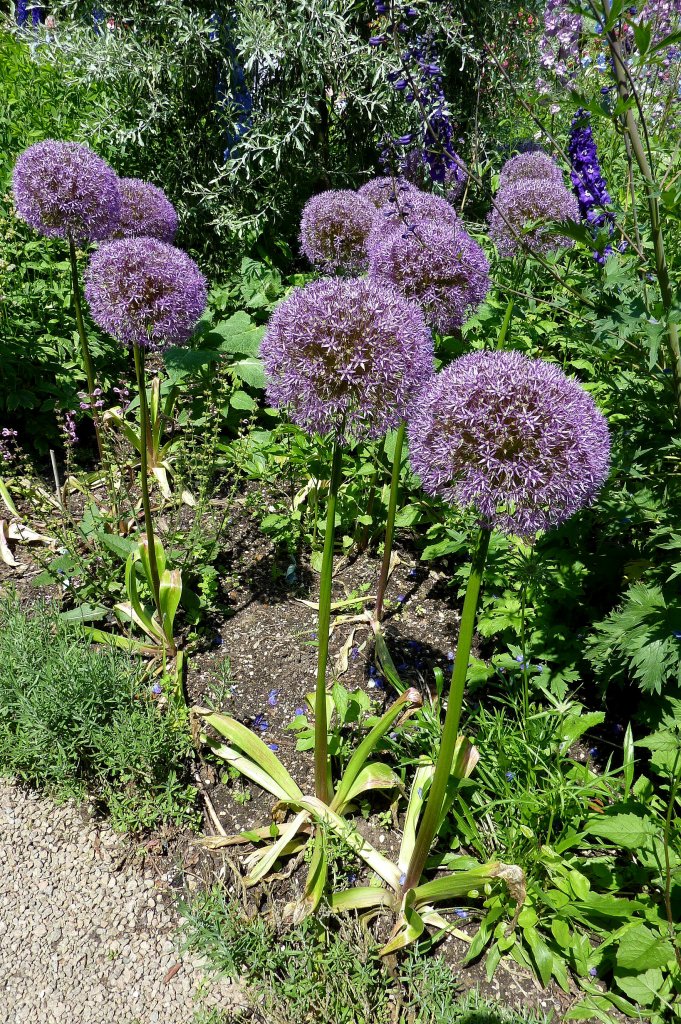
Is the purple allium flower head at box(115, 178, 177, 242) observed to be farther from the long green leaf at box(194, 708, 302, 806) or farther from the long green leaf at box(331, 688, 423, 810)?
the long green leaf at box(331, 688, 423, 810)

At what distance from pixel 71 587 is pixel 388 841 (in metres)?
1.84

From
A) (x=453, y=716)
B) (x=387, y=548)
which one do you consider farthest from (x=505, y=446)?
→ (x=387, y=548)

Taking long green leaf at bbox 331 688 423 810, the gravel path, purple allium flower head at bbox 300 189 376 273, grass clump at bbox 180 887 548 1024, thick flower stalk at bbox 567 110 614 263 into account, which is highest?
thick flower stalk at bbox 567 110 614 263

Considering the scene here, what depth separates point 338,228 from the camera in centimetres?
382

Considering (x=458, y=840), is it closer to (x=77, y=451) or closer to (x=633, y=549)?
(x=633, y=549)

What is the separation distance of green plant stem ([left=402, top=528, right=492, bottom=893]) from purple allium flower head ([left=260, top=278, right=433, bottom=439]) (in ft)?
1.62

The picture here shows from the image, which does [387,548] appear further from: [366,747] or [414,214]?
[414,214]

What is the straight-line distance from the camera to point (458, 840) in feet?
8.10

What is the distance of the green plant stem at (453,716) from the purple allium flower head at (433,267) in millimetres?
1299

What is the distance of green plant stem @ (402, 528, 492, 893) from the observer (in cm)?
177

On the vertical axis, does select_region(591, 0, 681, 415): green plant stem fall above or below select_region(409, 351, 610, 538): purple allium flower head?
above

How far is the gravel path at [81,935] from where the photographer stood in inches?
85.9

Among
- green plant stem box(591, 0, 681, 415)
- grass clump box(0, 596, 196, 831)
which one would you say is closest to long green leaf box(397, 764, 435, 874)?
grass clump box(0, 596, 196, 831)

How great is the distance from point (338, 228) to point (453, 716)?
289cm
